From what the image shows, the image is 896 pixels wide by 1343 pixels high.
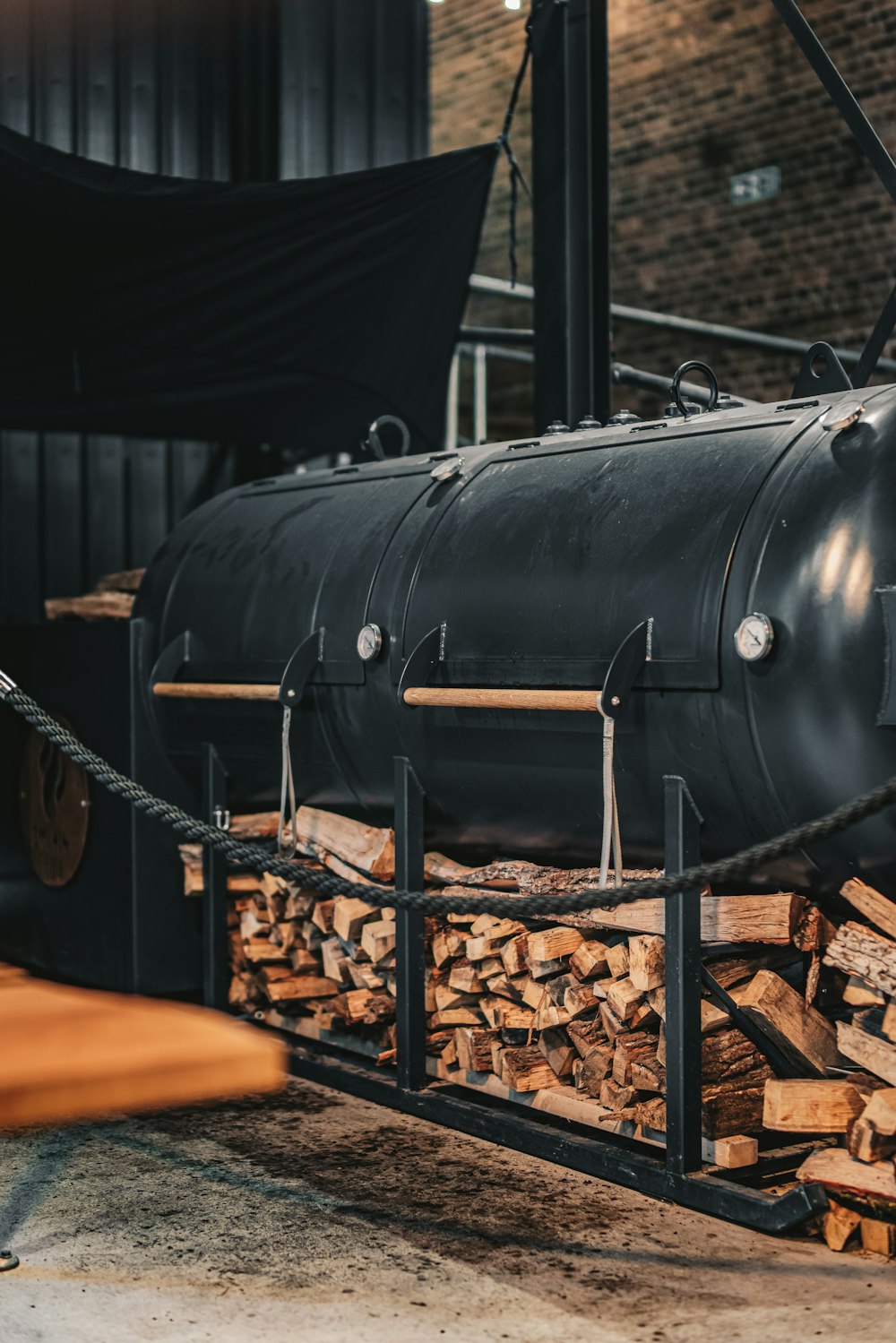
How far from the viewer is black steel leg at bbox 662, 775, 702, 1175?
10.7 feet

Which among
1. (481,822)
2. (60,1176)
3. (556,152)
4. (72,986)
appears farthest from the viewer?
(72,986)

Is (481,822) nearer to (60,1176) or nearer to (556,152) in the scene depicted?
(60,1176)

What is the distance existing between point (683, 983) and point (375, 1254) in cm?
80

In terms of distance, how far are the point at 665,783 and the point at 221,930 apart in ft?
6.64

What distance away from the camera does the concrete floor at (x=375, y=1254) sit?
2758 millimetres

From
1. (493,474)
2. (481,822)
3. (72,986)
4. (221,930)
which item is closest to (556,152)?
(493,474)

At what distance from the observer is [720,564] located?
3227 mm

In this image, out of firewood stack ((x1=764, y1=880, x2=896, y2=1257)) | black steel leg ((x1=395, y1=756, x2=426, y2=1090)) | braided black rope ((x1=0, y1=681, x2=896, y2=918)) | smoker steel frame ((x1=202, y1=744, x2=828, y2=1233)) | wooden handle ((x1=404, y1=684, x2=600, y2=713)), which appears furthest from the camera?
black steel leg ((x1=395, y1=756, x2=426, y2=1090))

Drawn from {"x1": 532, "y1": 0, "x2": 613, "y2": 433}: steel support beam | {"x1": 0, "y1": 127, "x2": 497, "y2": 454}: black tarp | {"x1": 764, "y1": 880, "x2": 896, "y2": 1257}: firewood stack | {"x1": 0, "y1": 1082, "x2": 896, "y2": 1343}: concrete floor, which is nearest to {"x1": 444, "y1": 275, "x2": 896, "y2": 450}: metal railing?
{"x1": 532, "y1": 0, "x2": 613, "y2": 433}: steel support beam

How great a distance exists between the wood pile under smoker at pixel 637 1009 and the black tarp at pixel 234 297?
186 centimetres

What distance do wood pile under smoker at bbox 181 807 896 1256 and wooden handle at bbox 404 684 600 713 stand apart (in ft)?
1.43

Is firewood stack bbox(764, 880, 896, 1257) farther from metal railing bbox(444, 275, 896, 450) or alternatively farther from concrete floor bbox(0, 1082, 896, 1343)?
metal railing bbox(444, 275, 896, 450)

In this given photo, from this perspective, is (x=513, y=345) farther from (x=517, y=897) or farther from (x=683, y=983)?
(x=517, y=897)

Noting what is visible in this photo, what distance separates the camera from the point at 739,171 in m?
10.1
